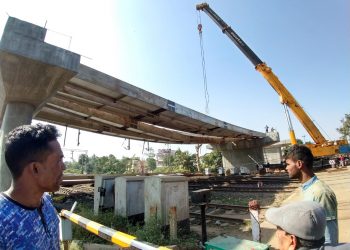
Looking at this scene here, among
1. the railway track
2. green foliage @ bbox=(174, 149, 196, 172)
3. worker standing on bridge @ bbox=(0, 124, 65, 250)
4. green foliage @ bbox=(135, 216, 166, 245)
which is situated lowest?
the railway track

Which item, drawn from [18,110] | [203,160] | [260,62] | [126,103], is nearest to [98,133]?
[126,103]

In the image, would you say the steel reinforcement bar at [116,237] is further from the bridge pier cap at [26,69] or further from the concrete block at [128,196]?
the bridge pier cap at [26,69]

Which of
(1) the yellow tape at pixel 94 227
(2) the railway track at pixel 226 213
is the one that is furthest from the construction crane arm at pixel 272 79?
(1) the yellow tape at pixel 94 227

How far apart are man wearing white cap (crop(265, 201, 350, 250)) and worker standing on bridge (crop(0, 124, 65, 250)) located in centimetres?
155

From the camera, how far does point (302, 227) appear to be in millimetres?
1604

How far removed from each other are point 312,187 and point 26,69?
7502 millimetres

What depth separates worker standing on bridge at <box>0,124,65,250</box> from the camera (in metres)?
1.68

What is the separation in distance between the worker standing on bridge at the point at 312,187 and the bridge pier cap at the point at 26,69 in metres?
6.66

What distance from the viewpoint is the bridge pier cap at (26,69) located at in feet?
23.2

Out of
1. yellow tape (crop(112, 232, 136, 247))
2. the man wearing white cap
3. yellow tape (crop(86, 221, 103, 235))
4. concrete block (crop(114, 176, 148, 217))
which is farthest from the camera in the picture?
concrete block (crop(114, 176, 148, 217))

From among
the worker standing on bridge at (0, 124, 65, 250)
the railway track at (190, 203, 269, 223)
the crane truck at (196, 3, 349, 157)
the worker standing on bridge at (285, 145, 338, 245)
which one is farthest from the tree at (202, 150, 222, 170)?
the worker standing on bridge at (0, 124, 65, 250)

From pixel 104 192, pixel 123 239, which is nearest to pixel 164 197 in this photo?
pixel 104 192

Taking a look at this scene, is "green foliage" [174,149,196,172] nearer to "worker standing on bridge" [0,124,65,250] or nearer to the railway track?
the railway track

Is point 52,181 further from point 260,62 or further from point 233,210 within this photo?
point 260,62
